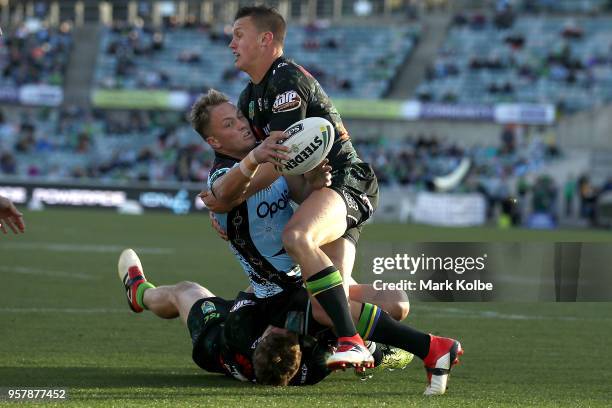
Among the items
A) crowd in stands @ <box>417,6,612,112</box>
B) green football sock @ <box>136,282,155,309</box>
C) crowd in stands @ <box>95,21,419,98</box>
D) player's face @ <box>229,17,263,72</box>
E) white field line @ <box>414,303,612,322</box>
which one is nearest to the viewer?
player's face @ <box>229,17,263,72</box>

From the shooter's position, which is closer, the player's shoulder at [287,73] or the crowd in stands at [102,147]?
the player's shoulder at [287,73]

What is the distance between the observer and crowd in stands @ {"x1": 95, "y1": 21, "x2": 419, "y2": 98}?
49.0 meters

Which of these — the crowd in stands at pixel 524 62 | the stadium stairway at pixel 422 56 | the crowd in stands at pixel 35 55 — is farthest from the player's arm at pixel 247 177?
the crowd in stands at pixel 35 55

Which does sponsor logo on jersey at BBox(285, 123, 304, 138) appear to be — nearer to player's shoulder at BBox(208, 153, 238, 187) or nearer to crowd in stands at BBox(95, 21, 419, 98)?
player's shoulder at BBox(208, 153, 238, 187)

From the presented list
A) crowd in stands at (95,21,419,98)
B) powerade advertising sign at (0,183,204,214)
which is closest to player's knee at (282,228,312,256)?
powerade advertising sign at (0,183,204,214)

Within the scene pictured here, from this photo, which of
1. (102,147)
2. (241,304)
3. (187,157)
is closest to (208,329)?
(241,304)

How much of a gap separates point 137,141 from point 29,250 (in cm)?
3000

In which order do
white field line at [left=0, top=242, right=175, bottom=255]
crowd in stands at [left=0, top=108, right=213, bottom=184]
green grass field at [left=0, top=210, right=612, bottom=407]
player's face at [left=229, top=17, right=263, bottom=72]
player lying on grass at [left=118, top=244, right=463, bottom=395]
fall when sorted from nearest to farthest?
green grass field at [left=0, top=210, right=612, bottom=407], player lying on grass at [left=118, top=244, right=463, bottom=395], player's face at [left=229, top=17, right=263, bottom=72], white field line at [left=0, top=242, right=175, bottom=255], crowd in stands at [left=0, top=108, right=213, bottom=184]

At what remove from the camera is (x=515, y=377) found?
293 inches

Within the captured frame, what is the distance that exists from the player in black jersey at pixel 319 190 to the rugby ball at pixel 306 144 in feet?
0.20

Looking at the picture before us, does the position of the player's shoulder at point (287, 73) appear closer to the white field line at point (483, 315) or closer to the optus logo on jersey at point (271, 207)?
the optus logo on jersey at point (271, 207)

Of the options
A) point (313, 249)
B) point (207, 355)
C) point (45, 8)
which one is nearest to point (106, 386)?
point (207, 355)

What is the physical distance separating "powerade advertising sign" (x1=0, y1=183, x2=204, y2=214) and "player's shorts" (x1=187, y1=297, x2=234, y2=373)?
29451 millimetres

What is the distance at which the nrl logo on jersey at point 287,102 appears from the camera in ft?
23.0
